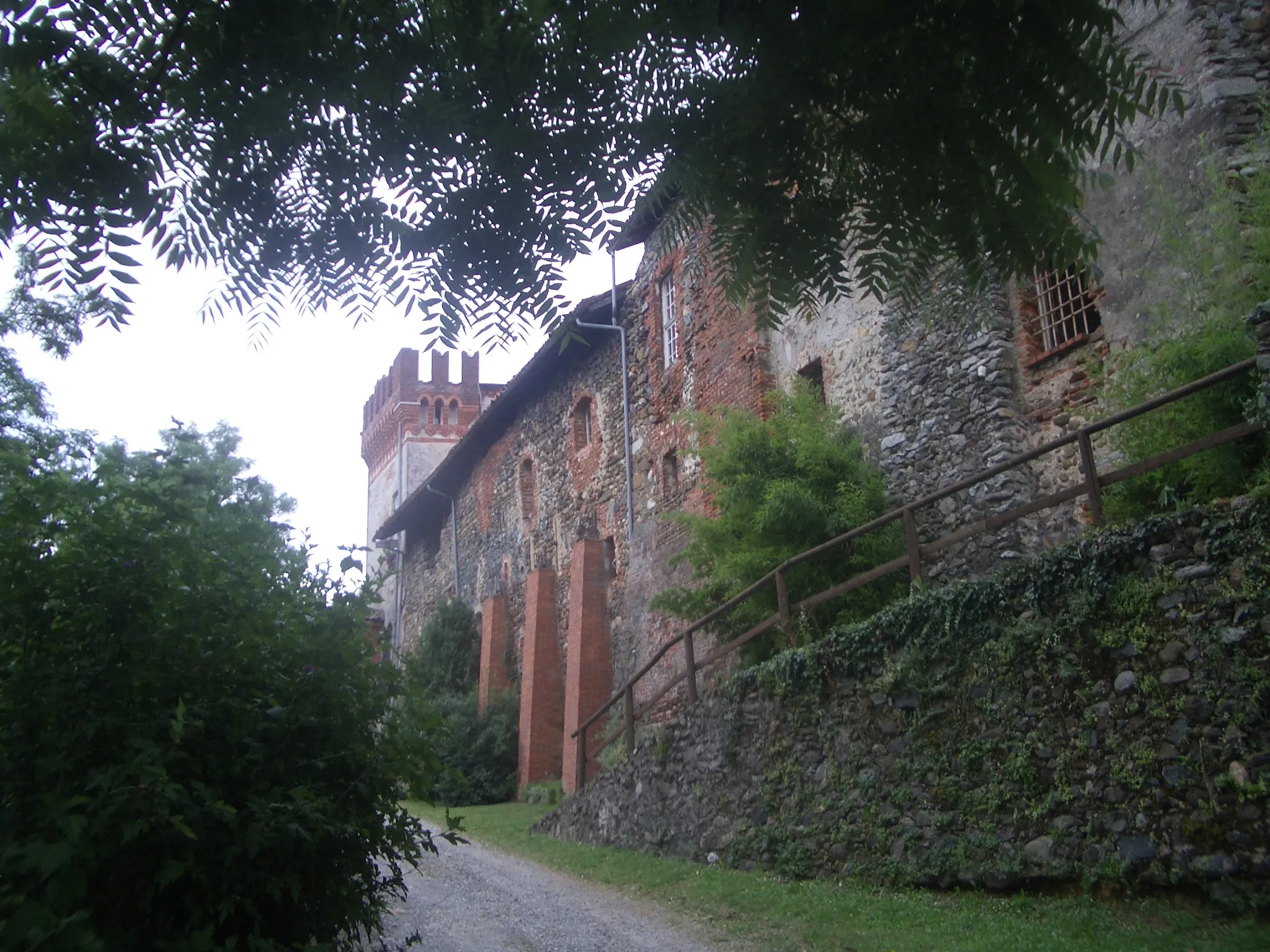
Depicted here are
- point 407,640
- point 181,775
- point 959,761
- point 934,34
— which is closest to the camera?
point 934,34

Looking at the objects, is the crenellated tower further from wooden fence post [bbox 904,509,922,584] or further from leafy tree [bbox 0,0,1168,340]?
leafy tree [bbox 0,0,1168,340]

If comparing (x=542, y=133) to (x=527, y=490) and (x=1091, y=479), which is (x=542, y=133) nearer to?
(x=1091, y=479)

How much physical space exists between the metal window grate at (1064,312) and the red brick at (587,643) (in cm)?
1002

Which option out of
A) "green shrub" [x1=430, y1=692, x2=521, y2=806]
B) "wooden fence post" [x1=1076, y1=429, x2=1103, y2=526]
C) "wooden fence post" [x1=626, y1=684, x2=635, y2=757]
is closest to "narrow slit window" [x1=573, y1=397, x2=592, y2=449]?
"green shrub" [x1=430, y1=692, x2=521, y2=806]

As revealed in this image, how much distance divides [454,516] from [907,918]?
23.2 meters

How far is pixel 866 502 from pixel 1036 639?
15.2 feet

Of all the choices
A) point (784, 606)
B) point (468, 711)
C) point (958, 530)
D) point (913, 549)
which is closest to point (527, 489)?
point (468, 711)

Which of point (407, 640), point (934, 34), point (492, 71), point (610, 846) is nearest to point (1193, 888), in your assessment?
point (934, 34)

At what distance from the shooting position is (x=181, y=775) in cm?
436

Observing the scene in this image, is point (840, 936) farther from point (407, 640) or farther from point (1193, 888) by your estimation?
point (407, 640)

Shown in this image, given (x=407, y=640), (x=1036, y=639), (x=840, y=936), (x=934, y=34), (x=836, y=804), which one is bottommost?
(x=840, y=936)

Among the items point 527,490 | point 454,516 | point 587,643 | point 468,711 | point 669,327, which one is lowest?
point 468,711

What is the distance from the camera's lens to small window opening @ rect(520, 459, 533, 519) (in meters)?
24.0

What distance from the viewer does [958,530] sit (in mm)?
9359
